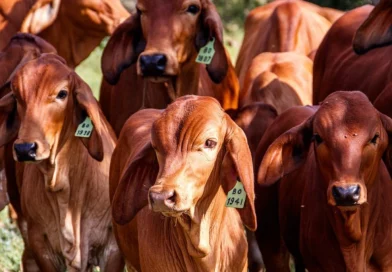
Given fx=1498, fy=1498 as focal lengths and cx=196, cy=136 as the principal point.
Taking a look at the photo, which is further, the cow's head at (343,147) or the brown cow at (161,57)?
the brown cow at (161,57)

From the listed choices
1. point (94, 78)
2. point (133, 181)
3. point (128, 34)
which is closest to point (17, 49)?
point (128, 34)

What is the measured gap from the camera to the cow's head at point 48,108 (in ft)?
28.5

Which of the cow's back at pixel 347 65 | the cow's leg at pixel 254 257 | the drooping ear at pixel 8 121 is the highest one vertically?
the drooping ear at pixel 8 121

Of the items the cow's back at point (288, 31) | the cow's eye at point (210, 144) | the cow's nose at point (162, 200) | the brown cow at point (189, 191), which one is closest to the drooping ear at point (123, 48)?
the cow's back at point (288, 31)

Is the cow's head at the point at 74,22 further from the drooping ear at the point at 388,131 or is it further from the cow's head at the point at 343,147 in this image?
the drooping ear at the point at 388,131

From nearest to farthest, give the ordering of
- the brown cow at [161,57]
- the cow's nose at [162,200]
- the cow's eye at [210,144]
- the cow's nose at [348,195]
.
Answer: the cow's nose at [162,200]
the cow's eye at [210,144]
the cow's nose at [348,195]
the brown cow at [161,57]

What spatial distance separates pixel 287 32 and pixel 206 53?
267 cm

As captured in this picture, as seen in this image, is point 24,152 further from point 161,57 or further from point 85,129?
point 161,57

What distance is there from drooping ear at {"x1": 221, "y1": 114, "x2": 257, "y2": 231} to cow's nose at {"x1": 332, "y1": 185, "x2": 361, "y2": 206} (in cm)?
44

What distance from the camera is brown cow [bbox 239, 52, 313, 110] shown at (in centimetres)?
1098

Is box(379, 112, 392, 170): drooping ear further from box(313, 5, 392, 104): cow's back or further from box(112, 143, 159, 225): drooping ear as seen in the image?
box(313, 5, 392, 104): cow's back

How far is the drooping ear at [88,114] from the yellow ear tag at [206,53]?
3.65 feet

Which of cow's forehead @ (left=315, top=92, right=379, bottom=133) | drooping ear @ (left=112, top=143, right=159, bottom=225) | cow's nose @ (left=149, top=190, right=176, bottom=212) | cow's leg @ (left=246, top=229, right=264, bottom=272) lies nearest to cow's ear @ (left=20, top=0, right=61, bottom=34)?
cow's leg @ (left=246, top=229, right=264, bottom=272)

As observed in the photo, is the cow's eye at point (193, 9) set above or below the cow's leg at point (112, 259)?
above
